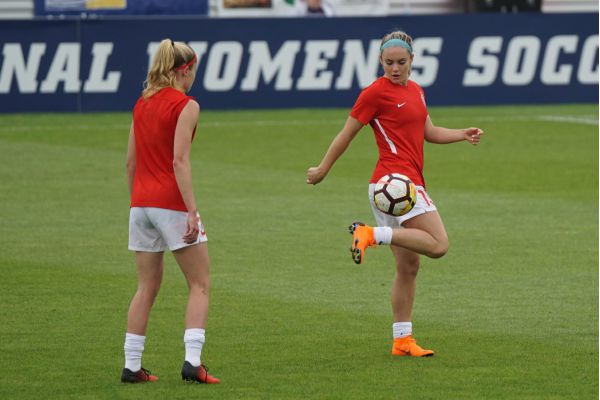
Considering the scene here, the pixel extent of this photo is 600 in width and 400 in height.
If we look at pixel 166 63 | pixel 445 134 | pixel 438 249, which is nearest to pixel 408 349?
pixel 438 249

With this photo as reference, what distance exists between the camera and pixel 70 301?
1090 centimetres

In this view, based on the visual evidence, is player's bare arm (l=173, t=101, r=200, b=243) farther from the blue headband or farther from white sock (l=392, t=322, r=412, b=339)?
white sock (l=392, t=322, r=412, b=339)

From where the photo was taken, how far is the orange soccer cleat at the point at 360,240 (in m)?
8.45

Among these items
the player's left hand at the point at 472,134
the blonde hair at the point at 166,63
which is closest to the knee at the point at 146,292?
the blonde hair at the point at 166,63

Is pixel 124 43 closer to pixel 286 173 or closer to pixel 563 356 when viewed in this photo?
pixel 286 173

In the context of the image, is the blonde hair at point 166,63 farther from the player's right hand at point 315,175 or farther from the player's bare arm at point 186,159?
the player's right hand at point 315,175

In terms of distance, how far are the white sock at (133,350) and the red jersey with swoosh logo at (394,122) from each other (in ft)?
6.09

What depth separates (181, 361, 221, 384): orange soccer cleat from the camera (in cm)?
798

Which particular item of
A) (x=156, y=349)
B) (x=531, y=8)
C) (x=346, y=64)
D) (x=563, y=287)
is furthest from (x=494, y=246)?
(x=531, y=8)

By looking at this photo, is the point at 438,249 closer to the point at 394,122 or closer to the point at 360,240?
the point at 360,240

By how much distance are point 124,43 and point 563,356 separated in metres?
19.3

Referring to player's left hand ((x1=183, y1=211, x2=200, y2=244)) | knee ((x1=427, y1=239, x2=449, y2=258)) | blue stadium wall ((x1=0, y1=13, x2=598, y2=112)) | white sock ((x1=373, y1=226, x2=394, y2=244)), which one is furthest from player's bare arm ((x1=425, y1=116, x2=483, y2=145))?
blue stadium wall ((x1=0, y1=13, x2=598, y2=112))

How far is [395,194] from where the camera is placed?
8.52 metres

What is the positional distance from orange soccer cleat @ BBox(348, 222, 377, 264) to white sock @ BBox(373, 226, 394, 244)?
0.03 metres
